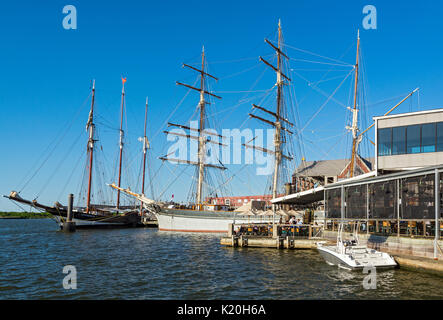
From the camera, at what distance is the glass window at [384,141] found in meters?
30.8

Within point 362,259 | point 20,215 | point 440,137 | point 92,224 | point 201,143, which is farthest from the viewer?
point 20,215

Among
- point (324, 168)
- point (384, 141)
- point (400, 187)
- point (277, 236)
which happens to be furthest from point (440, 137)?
point (324, 168)

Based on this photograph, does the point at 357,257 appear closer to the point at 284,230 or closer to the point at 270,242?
the point at 270,242

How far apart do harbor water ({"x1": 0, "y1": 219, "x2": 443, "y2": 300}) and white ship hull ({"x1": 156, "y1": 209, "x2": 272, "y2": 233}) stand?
2814cm

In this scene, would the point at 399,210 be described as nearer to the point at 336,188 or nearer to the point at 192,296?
the point at 336,188

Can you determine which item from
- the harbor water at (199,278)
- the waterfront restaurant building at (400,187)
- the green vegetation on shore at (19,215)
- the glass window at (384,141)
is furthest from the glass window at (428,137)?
the green vegetation on shore at (19,215)

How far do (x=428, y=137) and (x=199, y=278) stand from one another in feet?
69.4

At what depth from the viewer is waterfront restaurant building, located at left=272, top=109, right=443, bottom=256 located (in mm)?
22844


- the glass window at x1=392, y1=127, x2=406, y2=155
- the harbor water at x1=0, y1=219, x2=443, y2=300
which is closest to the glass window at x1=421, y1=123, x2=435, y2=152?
the glass window at x1=392, y1=127, x2=406, y2=155

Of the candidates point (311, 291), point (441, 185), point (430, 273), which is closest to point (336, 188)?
point (441, 185)

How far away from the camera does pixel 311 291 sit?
17141 millimetres

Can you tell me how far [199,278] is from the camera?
20297mm

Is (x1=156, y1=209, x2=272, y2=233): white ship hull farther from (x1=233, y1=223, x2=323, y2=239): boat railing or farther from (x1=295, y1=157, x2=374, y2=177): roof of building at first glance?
(x1=295, y1=157, x2=374, y2=177): roof of building
